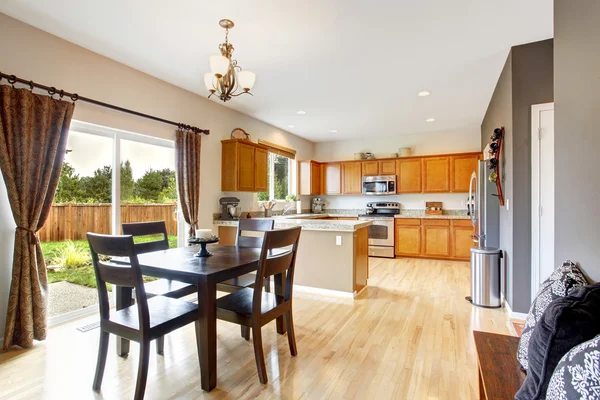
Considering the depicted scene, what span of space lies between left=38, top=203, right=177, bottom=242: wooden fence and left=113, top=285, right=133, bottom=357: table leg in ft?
3.75

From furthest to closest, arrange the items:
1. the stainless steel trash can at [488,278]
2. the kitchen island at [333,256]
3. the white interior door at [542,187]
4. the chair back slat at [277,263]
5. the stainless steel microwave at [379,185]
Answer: the stainless steel microwave at [379,185] < the kitchen island at [333,256] < the stainless steel trash can at [488,278] < the white interior door at [542,187] < the chair back slat at [277,263]

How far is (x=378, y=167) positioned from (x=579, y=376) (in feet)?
20.3

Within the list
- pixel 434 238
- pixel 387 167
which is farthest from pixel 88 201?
pixel 434 238

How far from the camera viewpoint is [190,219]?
3904 mm

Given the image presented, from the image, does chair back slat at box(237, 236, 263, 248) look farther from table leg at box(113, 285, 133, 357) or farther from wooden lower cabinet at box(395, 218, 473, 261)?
wooden lower cabinet at box(395, 218, 473, 261)

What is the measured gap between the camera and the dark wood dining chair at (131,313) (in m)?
1.63

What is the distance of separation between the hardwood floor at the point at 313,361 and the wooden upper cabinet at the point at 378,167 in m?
3.77

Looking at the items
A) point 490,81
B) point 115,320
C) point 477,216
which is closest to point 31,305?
point 115,320

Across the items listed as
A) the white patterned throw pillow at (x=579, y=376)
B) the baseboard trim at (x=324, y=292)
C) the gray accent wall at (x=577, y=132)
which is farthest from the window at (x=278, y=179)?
the white patterned throw pillow at (x=579, y=376)

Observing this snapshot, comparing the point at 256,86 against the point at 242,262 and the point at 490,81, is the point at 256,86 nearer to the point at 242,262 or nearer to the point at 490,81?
the point at 242,262

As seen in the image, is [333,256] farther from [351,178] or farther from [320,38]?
[351,178]

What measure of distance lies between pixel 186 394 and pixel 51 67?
293 cm

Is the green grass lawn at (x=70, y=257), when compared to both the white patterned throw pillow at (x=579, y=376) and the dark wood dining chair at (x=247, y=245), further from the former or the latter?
the white patterned throw pillow at (x=579, y=376)

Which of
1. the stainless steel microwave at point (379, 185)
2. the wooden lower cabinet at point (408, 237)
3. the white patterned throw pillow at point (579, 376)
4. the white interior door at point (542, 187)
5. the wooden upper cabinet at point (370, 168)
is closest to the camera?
the white patterned throw pillow at point (579, 376)
